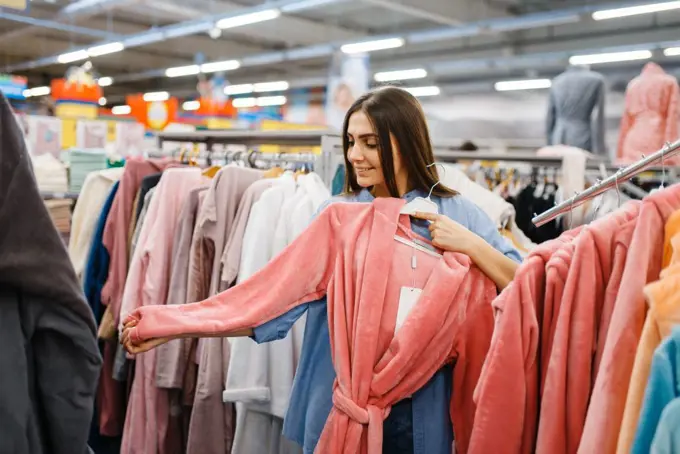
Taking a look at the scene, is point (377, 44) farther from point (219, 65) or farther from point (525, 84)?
point (219, 65)

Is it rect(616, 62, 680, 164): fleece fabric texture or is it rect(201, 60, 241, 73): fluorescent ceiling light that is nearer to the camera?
rect(616, 62, 680, 164): fleece fabric texture

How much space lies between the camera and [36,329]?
3.57ft

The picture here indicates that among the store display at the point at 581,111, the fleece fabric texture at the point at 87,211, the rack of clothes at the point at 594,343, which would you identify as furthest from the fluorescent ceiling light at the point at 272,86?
the rack of clothes at the point at 594,343

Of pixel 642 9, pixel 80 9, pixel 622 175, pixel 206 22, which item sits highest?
pixel 80 9

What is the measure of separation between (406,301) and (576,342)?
507mm

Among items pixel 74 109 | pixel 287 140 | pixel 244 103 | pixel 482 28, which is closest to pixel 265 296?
pixel 287 140

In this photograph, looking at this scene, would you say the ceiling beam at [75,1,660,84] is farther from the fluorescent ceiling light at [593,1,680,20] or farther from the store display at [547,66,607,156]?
the store display at [547,66,607,156]

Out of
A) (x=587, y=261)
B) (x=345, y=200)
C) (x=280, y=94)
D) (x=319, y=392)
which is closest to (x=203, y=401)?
(x=319, y=392)

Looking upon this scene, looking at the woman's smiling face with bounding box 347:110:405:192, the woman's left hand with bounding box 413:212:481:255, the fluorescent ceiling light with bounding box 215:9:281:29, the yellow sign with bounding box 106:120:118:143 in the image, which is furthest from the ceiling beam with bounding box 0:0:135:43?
the woman's left hand with bounding box 413:212:481:255

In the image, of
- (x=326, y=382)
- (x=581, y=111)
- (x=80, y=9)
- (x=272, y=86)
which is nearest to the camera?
(x=326, y=382)

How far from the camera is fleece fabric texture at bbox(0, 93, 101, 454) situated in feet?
3.40

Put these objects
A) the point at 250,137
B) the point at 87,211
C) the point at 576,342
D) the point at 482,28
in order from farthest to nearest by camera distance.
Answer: the point at 482,28
the point at 250,137
the point at 87,211
the point at 576,342

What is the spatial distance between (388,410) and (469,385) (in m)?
0.23

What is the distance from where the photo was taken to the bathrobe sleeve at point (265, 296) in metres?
1.58
